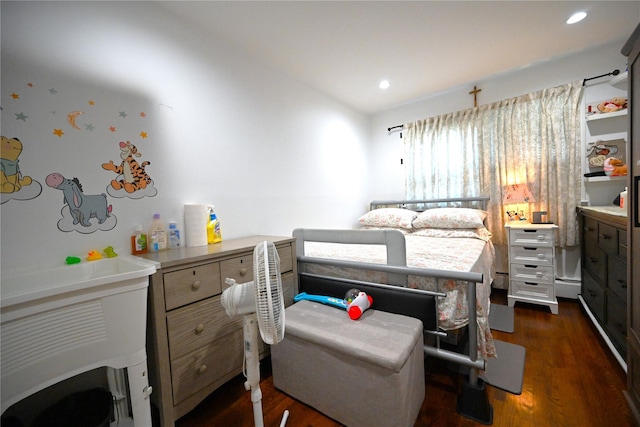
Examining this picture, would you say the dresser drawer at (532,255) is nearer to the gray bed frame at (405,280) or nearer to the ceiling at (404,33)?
Answer: the gray bed frame at (405,280)

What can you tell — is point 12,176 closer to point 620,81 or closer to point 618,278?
point 618,278

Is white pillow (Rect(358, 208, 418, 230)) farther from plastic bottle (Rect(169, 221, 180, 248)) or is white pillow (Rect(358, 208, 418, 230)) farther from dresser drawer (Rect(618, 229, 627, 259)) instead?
plastic bottle (Rect(169, 221, 180, 248))

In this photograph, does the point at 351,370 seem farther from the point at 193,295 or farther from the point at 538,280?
the point at 538,280

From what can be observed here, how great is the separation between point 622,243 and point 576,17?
171 centimetres

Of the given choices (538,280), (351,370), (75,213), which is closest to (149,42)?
(75,213)

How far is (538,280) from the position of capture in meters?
2.24

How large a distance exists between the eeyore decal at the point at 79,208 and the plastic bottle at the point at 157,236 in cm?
19

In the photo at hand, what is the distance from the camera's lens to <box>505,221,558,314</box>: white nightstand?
7.18ft

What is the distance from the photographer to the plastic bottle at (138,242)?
4.49 feet

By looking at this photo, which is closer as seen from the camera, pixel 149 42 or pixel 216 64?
pixel 149 42

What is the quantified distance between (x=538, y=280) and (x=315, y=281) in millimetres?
2149

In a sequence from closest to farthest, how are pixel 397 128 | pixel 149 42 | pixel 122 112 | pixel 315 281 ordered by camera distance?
pixel 122 112, pixel 149 42, pixel 315 281, pixel 397 128

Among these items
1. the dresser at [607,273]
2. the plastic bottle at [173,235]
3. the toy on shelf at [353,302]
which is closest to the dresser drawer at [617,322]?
the dresser at [607,273]

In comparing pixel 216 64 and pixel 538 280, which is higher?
pixel 216 64
